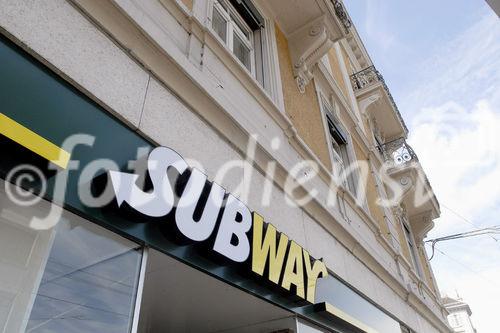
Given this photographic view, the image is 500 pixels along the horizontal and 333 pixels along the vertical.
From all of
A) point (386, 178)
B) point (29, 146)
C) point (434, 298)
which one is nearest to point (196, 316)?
point (29, 146)

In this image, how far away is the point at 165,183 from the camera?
265cm

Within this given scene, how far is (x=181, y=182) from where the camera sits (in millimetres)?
2789

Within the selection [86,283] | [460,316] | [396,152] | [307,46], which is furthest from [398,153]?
[460,316]

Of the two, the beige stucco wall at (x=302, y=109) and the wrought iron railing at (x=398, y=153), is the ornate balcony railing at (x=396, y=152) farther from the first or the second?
the beige stucco wall at (x=302, y=109)

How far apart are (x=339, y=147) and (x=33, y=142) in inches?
284

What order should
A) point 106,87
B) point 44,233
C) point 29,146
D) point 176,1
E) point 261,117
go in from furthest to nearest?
point 261,117
point 176,1
point 106,87
point 44,233
point 29,146

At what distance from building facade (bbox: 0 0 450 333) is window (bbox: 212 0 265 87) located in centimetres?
3

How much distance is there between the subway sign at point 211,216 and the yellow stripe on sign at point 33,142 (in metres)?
0.30

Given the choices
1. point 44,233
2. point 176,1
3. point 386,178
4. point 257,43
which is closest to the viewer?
point 44,233

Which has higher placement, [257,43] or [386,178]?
[386,178]

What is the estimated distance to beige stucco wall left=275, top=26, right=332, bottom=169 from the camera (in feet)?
19.7

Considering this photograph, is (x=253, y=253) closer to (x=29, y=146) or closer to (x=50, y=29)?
(x=29, y=146)

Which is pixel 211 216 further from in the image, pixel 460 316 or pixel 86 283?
pixel 460 316

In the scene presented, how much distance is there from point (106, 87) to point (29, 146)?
0.90 meters
